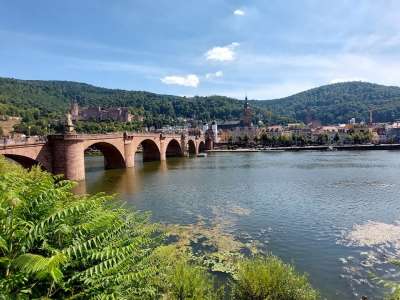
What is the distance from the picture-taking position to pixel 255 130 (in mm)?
188625

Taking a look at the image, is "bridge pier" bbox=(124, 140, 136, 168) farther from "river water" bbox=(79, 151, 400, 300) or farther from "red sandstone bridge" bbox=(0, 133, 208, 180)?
"river water" bbox=(79, 151, 400, 300)

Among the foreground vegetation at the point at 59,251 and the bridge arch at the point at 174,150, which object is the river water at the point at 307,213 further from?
the bridge arch at the point at 174,150

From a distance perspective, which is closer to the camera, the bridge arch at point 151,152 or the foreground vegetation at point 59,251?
the foreground vegetation at point 59,251

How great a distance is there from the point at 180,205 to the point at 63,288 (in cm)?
2467

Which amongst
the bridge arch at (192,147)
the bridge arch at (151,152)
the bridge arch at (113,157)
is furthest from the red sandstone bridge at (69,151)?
the bridge arch at (192,147)

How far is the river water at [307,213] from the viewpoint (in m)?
15.6

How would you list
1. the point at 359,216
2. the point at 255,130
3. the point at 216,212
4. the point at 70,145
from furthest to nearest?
the point at 255,130 → the point at 70,145 → the point at 216,212 → the point at 359,216

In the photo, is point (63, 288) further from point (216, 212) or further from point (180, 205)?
point (180, 205)

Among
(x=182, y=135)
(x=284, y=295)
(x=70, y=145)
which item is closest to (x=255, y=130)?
(x=182, y=135)

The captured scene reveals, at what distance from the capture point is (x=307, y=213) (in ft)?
83.9

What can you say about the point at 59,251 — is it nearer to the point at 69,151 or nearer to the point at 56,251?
the point at 56,251

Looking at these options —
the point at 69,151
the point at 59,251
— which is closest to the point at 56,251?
the point at 59,251

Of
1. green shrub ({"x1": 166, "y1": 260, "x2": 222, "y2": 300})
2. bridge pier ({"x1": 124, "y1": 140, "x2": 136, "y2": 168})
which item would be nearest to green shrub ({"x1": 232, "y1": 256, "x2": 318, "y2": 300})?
green shrub ({"x1": 166, "y1": 260, "x2": 222, "y2": 300})

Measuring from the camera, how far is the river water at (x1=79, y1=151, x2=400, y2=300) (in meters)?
15.6
